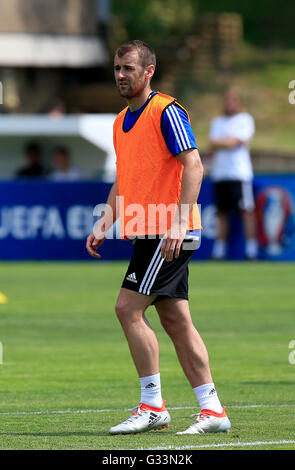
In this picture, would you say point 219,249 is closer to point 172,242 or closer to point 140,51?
point 140,51

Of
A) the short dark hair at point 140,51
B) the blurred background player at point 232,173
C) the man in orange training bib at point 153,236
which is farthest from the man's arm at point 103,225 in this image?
the blurred background player at point 232,173

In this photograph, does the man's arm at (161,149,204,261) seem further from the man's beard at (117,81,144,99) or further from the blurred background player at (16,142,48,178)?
the blurred background player at (16,142,48,178)

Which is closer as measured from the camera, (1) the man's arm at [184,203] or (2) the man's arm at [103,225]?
(1) the man's arm at [184,203]

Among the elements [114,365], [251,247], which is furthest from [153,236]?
[251,247]

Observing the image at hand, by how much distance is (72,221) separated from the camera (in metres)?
21.8

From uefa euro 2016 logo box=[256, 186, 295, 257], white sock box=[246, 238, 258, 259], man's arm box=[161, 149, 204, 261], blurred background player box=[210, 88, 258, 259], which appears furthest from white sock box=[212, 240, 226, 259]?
man's arm box=[161, 149, 204, 261]

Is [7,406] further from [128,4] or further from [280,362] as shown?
[128,4]

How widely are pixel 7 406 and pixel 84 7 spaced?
34.8 meters

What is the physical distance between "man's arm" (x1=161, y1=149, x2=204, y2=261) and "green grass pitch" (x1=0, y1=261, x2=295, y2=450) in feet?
3.71

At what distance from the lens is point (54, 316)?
1365 centimetres

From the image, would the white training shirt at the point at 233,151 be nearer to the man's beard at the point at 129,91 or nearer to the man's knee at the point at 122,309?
the man's beard at the point at 129,91

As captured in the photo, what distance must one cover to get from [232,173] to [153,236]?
13.7m

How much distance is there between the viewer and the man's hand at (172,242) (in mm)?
7020

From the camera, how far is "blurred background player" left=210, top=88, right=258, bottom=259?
20.6 metres
